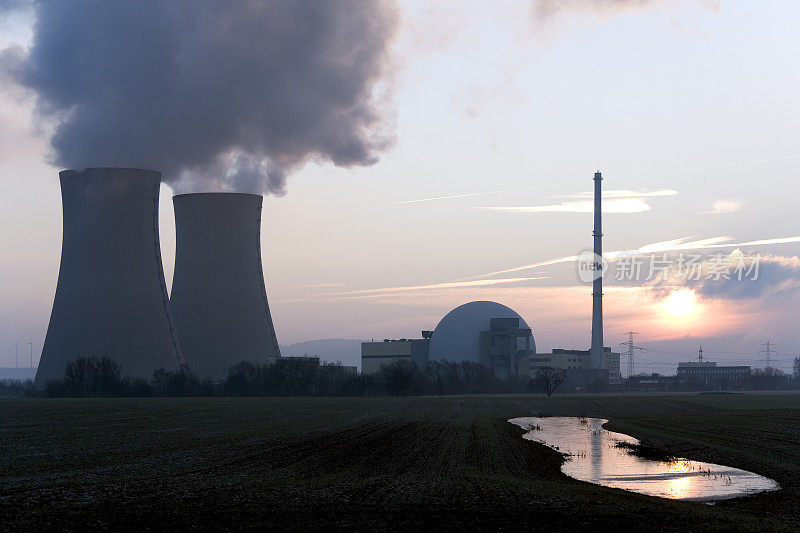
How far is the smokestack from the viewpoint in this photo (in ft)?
303

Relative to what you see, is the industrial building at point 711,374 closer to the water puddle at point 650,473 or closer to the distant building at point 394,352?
the distant building at point 394,352

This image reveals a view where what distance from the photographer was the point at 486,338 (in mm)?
111062

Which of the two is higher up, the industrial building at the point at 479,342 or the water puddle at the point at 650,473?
the industrial building at the point at 479,342

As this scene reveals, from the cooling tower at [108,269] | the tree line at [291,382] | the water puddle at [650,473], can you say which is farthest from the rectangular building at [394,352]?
the water puddle at [650,473]

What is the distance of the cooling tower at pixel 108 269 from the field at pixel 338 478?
52.4 feet

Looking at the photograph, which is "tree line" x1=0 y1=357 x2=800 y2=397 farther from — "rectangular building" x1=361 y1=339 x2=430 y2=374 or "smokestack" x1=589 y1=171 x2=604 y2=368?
"rectangular building" x1=361 y1=339 x2=430 y2=374

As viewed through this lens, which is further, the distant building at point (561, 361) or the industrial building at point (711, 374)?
the industrial building at point (711, 374)

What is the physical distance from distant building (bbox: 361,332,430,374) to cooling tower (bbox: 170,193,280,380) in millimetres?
62594

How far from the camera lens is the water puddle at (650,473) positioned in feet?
58.1

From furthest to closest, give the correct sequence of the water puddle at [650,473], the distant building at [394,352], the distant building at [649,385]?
the distant building at [394,352] → the distant building at [649,385] → the water puddle at [650,473]

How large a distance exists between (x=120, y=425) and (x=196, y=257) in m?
24.7

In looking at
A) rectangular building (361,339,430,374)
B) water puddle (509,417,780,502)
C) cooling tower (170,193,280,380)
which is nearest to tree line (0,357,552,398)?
cooling tower (170,193,280,380)

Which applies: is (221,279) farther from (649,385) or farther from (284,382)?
(649,385)

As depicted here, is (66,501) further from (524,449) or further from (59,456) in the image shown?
(524,449)
